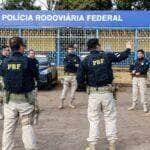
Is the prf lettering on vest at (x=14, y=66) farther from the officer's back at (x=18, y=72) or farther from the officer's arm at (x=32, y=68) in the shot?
the officer's arm at (x=32, y=68)

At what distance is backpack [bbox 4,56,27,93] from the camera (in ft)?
28.2

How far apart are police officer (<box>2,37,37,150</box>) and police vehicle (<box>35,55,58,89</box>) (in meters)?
11.7

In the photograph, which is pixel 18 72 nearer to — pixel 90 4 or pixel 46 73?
pixel 46 73

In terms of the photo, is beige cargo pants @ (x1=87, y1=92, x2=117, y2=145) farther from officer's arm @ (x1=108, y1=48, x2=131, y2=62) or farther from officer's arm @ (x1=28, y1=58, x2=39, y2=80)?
officer's arm @ (x1=28, y1=58, x2=39, y2=80)

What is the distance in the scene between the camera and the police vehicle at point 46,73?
69.5 ft

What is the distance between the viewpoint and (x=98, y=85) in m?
9.62

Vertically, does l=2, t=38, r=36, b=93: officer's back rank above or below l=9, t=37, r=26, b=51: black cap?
below

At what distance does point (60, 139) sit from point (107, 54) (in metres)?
2.27

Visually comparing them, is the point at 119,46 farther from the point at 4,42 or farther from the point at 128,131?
the point at 128,131

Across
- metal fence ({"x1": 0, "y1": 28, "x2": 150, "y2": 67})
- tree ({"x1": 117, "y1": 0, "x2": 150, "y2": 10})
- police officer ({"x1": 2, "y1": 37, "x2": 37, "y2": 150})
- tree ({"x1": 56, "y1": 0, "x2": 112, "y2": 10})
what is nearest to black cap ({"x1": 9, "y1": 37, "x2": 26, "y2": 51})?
police officer ({"x1": 2, "y1": 37, "x2": 37, "y2": 150})

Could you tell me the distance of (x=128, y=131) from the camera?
39.2 feet

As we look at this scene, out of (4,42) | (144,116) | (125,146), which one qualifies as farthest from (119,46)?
(125,146)

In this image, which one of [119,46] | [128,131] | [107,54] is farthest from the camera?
[119,46]

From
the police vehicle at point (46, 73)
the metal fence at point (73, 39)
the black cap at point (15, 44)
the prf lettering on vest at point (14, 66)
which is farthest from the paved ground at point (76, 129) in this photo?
the metal fence at point (73, 39)
